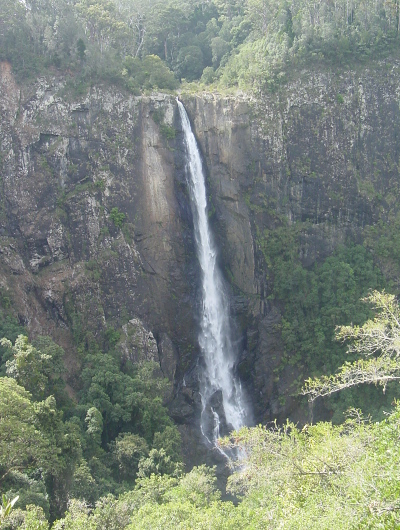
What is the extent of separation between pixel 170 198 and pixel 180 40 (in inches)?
558

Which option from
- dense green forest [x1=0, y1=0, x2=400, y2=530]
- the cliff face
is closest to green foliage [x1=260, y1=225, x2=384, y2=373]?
dense green forest [x1=0, y1=0, x2=400, y2=530]

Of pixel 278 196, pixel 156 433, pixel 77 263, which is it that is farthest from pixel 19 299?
pixel 278 196

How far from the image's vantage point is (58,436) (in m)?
14.8

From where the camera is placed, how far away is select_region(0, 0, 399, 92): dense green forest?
24.5 metres

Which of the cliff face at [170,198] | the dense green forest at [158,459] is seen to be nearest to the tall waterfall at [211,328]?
the cliff face at [170,198]

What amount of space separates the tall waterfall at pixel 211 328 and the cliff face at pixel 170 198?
462 mm

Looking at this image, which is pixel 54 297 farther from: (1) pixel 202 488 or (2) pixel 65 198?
(1) pixel 202 488

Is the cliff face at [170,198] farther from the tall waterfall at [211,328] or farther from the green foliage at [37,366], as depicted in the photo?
the green foliage at [37,366]

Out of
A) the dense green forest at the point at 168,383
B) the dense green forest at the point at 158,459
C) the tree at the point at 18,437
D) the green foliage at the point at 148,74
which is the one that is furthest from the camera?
the green foliage at the point at 148,74

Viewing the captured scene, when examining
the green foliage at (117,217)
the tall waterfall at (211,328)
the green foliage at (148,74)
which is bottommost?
the tall waterfall at (211,328)

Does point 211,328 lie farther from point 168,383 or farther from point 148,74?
point 148,74

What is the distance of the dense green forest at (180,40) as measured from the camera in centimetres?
2452

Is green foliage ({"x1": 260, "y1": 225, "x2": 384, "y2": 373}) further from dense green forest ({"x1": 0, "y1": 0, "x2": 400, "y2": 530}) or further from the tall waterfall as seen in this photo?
the tall waterfall

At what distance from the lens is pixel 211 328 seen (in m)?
24.8
